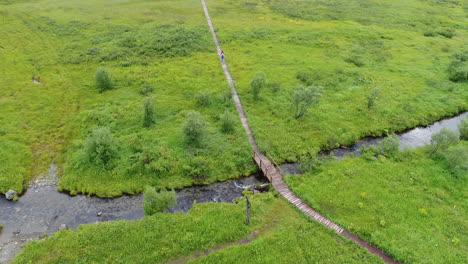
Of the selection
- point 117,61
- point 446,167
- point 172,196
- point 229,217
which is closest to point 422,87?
point 446,167

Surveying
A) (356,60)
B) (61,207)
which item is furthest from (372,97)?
(61,207)

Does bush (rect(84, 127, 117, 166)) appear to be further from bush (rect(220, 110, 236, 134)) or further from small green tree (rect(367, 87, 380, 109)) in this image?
small green tree (rect(367, 87, 380, 109))

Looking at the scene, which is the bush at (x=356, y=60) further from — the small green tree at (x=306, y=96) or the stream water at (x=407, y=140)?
the small green tree at (x=306, y=96)

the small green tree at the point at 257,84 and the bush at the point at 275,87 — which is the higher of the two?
the small green tree at the point at 257,84

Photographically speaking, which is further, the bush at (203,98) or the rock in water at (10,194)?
the bush at (203,98)

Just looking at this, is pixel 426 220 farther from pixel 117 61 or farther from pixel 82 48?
pixel 82 48

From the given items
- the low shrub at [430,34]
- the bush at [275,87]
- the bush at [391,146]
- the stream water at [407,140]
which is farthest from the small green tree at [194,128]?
the low shrub at [430,34]

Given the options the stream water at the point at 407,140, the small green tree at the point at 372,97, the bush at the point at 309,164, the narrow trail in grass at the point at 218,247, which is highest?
the small green tree at the point at 372,97
